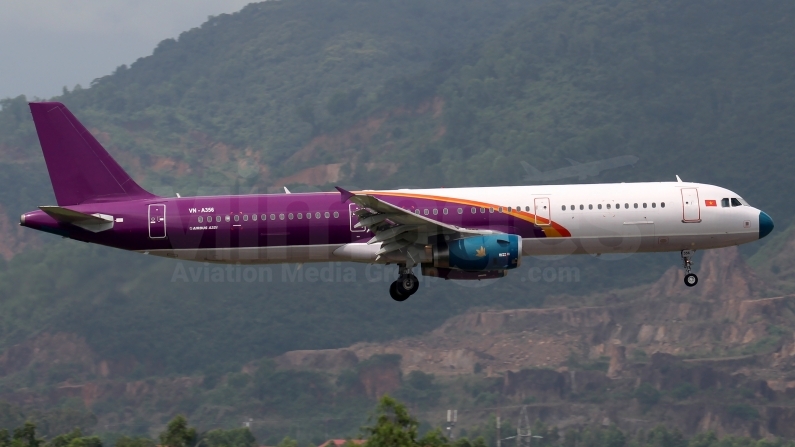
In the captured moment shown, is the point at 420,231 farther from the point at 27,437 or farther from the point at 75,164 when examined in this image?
the point at 27,437

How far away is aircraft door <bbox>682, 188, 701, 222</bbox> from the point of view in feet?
171

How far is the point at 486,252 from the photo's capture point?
164 feet

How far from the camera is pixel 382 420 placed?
57125 mm

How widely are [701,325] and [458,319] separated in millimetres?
33024

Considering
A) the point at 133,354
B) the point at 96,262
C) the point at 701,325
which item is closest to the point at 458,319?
the point at 701,325

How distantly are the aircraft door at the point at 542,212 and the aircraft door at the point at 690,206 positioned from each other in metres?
5.87

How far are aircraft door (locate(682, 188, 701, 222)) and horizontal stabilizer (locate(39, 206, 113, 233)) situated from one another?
79.5 feet

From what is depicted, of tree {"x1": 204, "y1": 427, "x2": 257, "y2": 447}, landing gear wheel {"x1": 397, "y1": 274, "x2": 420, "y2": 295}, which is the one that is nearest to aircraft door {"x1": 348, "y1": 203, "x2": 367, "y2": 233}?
landing gear wheel {"x1": 397, "y1": 274, "x2": 420, "y2": 295}

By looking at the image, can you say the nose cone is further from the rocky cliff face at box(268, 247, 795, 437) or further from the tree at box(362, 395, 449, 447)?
the rocky cliff face at box(268, 247, 795, 437)

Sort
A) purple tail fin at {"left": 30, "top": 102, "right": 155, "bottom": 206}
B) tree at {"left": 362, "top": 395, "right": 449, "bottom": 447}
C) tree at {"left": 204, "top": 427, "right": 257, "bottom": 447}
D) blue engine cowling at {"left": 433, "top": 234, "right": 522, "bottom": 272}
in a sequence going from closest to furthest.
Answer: blue engine cowling at {"left": 433, "top": 234, "right": 522, "bottom": 272} → purple tail fin at {"left": 30, "top": 102, "right": 155, "bottom": 206} → tree at {"left": 362, "top": 395, "right": 449, "bottom": 447} → tree at {"left": 204, "top": 427, "right": 257, "bottom": 447}

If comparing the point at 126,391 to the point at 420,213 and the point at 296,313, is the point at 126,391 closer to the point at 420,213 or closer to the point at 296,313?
the point at 296,313

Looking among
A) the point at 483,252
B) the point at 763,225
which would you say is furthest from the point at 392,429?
the point at 763,225

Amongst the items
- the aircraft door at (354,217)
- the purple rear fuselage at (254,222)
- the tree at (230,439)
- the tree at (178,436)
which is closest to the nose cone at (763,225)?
the purple rear fuselage at (254,222)

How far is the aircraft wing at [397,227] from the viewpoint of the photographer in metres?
48.6
